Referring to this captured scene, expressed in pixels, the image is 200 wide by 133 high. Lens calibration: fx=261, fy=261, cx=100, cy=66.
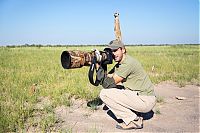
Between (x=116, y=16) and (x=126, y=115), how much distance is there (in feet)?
9.50

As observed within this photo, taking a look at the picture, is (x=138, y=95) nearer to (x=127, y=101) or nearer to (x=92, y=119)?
(x=127, y=101)

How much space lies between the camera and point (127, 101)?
14.9 ft

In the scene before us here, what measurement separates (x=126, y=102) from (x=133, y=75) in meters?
0.49

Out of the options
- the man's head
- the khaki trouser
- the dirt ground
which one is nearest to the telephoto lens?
the man's head

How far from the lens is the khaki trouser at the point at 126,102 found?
4543 mm

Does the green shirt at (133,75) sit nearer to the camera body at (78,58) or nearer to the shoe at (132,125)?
the camera body at (78,58)

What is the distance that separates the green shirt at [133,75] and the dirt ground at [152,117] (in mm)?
734

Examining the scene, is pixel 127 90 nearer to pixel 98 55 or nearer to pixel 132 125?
pixel 132 125

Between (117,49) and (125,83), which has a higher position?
(117,49)

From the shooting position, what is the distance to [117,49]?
442 cm

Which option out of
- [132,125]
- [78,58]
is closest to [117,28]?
[78,58]

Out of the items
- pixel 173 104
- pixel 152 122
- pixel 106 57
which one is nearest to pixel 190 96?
pixel 173 104

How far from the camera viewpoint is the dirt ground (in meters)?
4.66

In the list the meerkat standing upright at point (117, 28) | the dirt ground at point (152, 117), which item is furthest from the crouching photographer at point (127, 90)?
the meerkat standing upright at point (117, 28)
